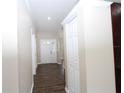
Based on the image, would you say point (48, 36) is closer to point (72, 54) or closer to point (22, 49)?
point (72, 54)

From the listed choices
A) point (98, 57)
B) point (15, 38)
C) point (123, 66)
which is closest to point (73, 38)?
point (98, 57)

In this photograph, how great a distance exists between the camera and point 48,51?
8883mm

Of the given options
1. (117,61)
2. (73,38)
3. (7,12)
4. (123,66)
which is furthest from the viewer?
(73,38)

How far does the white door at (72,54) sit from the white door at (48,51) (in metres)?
5.61

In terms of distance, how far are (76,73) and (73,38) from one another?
2.95ft

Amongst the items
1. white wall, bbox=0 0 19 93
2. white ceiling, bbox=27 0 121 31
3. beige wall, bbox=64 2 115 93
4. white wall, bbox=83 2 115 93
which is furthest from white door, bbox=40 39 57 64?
white wall, bbox=0 0 19 93

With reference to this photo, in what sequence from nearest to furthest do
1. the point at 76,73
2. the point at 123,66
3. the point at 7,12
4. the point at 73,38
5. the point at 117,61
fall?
the point at 123,66
the point at 7,12
the point at 117,61
the point at 76,73
the point at 73,38

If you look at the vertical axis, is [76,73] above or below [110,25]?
below

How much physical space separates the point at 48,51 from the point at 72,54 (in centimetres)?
593

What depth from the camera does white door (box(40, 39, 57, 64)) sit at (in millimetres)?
8734

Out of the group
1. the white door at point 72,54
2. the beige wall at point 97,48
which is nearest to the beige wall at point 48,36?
the white door at point 72,54

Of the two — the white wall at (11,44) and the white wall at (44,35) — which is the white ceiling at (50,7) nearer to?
the white wall at (11,44)

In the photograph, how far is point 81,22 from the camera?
7.01 feet

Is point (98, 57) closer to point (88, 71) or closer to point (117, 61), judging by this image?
point (88, 71)
